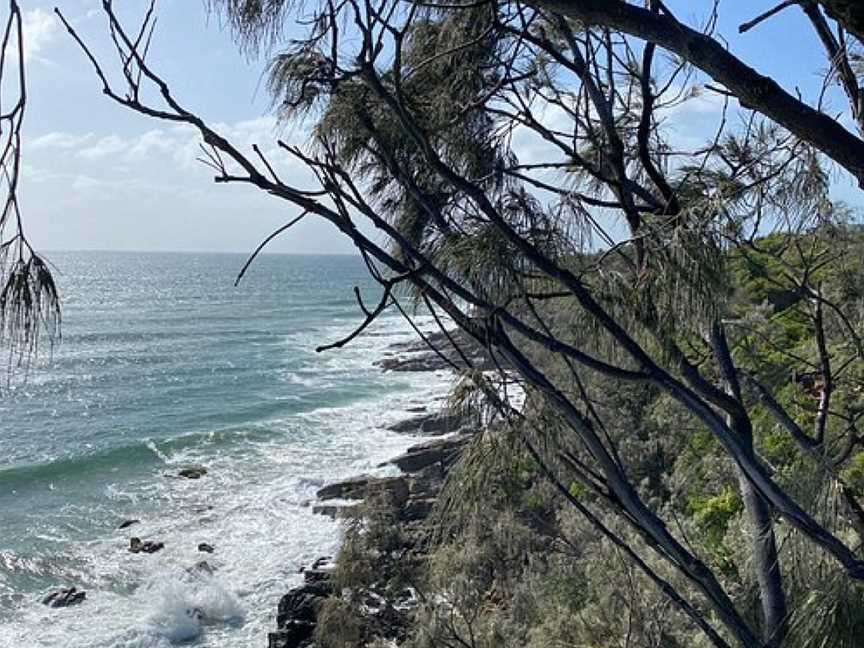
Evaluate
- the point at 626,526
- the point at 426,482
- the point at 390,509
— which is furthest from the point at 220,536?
the point at 626,526

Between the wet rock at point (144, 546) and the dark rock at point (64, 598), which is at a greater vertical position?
the wet rock at point (144, 546)

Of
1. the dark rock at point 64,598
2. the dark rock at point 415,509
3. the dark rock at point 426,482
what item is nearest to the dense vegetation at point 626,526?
the dark rock at point 415,509

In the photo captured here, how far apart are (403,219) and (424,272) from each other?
65cm

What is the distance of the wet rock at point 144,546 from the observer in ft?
48.7

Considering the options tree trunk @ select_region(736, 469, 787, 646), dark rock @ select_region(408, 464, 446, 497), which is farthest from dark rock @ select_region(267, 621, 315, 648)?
tree trunk @ select_region(736, 469, 787, 646)

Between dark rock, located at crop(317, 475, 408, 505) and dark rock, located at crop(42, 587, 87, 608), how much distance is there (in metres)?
5.03

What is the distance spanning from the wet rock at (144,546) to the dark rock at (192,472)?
160 inches

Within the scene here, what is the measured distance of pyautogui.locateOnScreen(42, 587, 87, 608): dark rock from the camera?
41.9ft

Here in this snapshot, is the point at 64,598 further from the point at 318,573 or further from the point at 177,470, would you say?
the point at 177,470

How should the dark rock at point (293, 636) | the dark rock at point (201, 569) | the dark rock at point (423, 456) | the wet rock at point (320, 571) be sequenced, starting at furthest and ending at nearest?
the dark rock at point (423, 456) < the dark rock at point (201, 569) < the wet rock at point (320, 571) < the dark rock at point (293, 636)

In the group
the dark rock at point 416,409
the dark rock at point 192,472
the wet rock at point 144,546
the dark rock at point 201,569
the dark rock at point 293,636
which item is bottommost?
the wet rock at point 144,546

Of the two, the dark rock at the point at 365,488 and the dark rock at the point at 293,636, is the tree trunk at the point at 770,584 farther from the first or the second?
the dark rock at the point at 365,488

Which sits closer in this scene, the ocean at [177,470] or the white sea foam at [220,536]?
the white sea foam at [220,536]

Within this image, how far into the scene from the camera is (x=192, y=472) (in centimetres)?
1942
